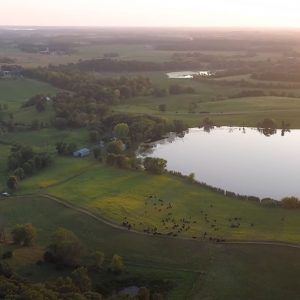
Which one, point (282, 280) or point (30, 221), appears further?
point (30, 221)

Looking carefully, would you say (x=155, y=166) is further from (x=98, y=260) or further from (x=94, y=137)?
(x=98, y=260)

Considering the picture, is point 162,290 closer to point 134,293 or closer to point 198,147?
point 134,293

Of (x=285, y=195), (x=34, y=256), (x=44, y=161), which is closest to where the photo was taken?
(x=34, y=256)

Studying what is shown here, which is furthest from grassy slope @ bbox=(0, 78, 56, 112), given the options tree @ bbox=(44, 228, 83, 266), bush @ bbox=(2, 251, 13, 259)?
tree @ bbox=(44, 228, 83, 266)

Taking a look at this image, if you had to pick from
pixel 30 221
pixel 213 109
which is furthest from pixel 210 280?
pixel 213 109

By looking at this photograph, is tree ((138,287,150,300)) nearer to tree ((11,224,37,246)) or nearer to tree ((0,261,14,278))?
tree ((0,261,14,278))

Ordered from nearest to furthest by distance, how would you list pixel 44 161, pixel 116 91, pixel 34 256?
pixel 34 256 < pixel 44 161 < pixel 116 91
